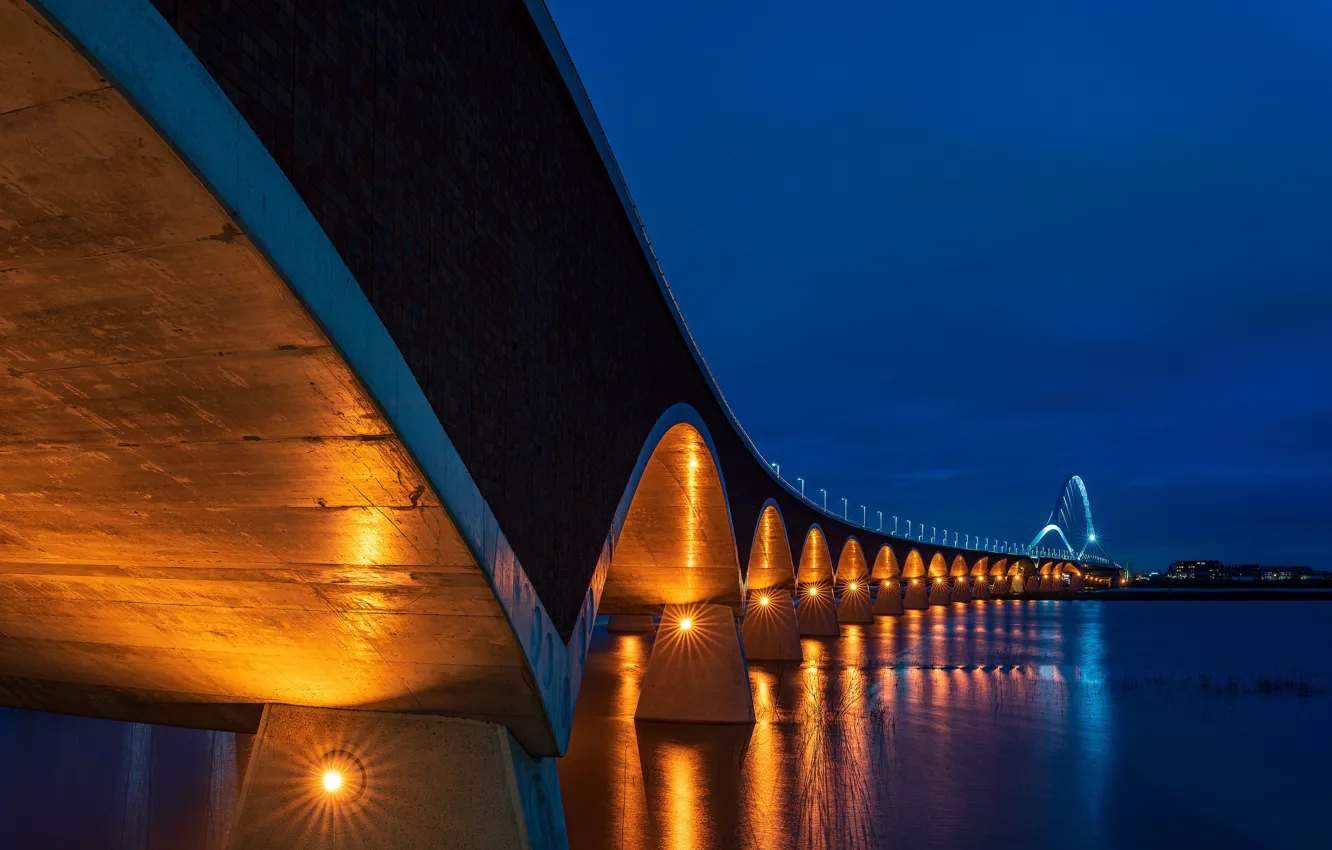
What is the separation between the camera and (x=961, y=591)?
403 feet

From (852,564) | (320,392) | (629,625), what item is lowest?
(629,625)

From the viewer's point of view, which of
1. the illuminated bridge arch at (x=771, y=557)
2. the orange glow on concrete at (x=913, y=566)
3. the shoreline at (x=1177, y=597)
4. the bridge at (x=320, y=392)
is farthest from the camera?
the shoreline at (x=1177, y=597)

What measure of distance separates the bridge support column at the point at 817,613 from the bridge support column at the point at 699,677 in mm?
32142

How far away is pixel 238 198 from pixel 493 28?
5.22 meters

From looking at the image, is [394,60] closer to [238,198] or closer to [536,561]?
[238,198]

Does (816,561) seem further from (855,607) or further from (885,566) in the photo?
(885,566)

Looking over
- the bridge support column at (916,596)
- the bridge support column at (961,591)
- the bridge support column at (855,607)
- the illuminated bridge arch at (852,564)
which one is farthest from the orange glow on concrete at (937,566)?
the bridge support column at (855,607)

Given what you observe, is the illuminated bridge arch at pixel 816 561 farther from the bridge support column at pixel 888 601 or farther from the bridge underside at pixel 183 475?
the bridge underside at pixel 183 475

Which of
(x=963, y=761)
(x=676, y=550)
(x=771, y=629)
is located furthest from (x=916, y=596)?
(x=963, y=761)

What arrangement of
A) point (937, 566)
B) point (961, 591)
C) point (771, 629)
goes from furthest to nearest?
1. point (961, 591)
2. point (937, 566)
3. point (771, 629)

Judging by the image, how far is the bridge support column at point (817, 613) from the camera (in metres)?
57.7

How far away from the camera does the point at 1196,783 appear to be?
19.1 m

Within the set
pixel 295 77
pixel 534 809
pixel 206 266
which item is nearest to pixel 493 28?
pixel 295 77

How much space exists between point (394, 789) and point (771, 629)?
3305cm
